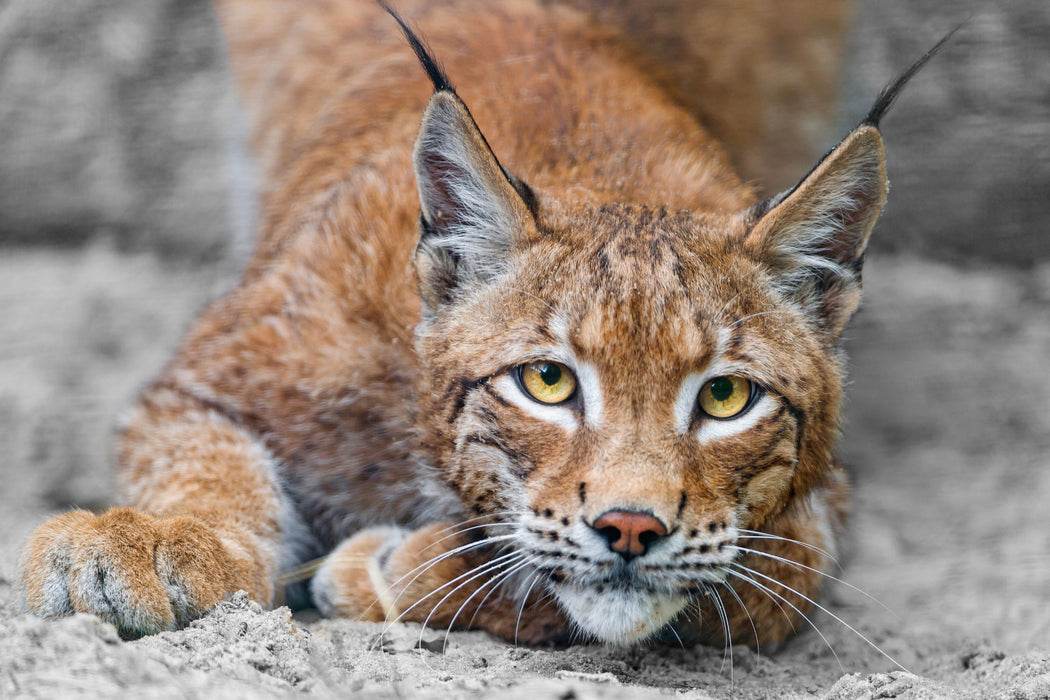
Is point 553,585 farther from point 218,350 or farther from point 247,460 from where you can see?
point 218,350

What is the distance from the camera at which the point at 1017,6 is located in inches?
227

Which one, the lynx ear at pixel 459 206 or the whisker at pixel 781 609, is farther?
the whisker at pixel 781 609

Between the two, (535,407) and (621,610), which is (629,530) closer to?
(621,610)

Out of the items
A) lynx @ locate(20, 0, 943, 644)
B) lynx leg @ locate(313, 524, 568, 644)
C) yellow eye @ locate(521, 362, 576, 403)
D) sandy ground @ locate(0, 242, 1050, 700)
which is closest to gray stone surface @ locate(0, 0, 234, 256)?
sandy ground @ locate(0, 242, 1050, 700)

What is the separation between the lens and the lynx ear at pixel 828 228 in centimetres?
308

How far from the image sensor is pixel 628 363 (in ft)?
9.43

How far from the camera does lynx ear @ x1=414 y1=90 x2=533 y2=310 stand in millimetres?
3045

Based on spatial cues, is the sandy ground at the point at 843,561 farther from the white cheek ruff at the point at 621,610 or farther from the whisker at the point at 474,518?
the whisker at the point at 474,518

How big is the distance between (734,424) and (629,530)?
0.55 metres

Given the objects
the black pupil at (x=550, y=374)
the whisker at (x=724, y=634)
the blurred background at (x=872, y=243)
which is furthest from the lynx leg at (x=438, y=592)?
the blurred background at (x=872, y=243)

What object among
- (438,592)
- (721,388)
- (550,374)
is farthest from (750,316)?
(438,592)

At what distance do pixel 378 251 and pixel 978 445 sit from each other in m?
3.82

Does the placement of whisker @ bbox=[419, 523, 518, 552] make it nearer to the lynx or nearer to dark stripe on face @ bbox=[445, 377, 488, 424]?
the lynx

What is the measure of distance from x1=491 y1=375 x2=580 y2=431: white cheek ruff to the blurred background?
97.3 inches
